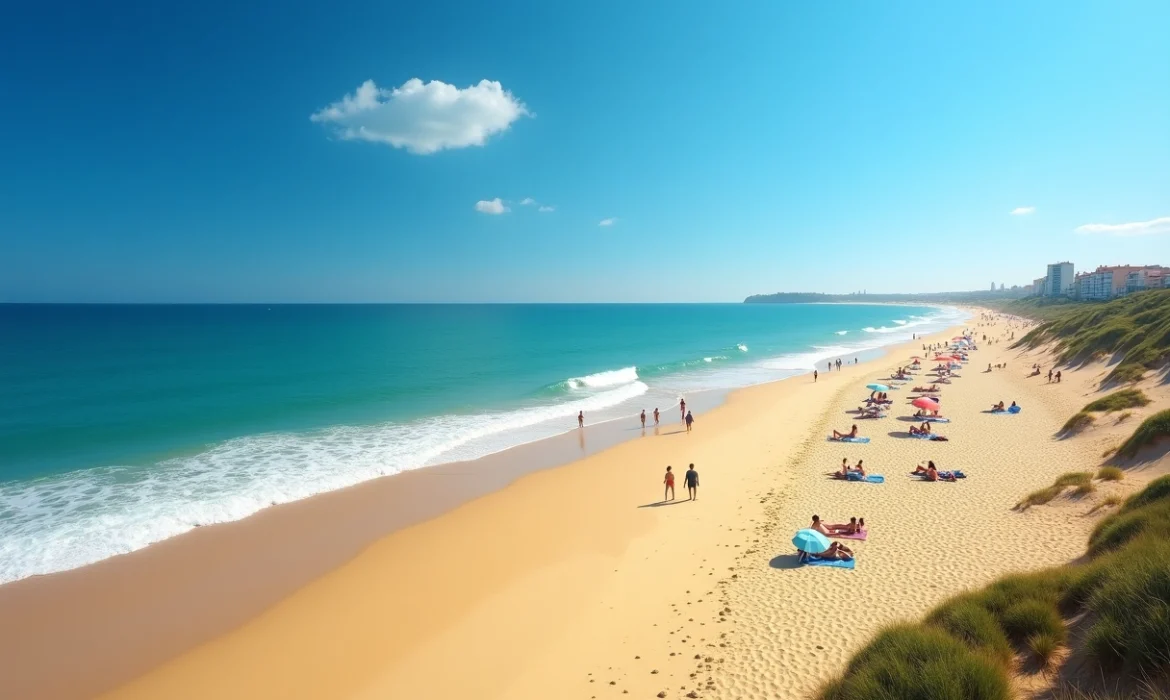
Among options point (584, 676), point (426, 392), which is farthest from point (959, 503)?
point (426, 392)

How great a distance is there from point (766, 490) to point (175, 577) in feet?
49.5

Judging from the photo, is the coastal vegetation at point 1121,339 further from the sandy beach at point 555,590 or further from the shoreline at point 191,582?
the shoreline at point 191,582

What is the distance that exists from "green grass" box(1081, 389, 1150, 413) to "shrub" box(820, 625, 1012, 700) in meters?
19.1

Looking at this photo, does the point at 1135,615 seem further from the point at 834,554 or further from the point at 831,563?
the point at 834,554

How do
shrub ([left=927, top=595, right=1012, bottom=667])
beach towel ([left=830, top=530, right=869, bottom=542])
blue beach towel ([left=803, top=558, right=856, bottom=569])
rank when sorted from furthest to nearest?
1. beach towel ([left=830, top=530, right=869, bottom=542])
2. blue beach towel ([left=803, top=558, right=856, bottom=569])
3. shrub ([left=927, top=595, right=1012, bottom=667])

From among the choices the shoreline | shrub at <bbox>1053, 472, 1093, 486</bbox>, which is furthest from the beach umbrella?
the shoreline

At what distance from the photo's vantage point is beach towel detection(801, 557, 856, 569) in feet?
33.6

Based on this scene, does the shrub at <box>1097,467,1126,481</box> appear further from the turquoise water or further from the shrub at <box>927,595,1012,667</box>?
the turquoise water

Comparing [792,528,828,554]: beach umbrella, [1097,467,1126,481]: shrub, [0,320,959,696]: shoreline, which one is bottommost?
[0,320,959,696]: shoreline

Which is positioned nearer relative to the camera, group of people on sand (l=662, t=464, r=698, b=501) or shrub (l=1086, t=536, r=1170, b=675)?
shrub (l=1086, t=536, r=1170, b=675)

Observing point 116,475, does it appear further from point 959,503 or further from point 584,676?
point 959,503

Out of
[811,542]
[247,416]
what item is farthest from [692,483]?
[247,416]

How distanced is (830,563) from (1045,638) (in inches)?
206

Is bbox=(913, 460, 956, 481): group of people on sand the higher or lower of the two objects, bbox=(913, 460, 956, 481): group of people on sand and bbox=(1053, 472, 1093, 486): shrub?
the lower
